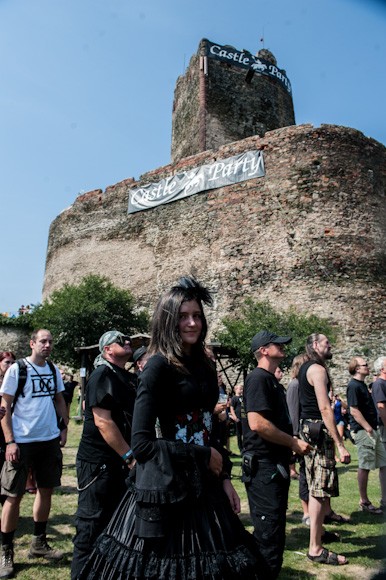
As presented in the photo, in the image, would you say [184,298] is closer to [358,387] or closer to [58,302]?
[358,387]

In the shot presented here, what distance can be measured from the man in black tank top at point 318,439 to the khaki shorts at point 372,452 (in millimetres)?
1433

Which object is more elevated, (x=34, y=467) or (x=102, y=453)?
(x=102, y=453)

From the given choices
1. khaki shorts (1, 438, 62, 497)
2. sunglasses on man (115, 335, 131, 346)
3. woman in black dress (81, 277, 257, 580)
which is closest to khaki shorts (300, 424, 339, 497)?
sunglasses on man (115, 335, 131, 346)

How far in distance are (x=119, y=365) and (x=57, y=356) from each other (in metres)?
16.0

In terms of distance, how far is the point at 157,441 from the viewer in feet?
6.80

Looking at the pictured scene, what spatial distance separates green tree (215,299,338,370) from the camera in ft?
47.0

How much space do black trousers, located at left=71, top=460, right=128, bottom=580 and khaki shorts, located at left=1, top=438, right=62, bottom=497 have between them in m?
0.96

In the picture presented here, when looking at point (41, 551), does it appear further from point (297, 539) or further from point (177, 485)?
point (177, 485)

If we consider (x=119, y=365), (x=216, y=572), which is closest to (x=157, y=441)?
(x=216, y=572)

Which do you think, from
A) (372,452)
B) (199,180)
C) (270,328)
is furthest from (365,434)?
(199,180)

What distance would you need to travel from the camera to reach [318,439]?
13.5 ft

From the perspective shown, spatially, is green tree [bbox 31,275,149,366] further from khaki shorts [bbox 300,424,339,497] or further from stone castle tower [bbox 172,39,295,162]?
khaki shorts [bbox 300,424,339,497]

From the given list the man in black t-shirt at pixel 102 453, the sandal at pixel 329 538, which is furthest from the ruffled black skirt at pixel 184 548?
the sandal at pixel 329 538

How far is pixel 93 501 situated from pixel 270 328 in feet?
41.9
